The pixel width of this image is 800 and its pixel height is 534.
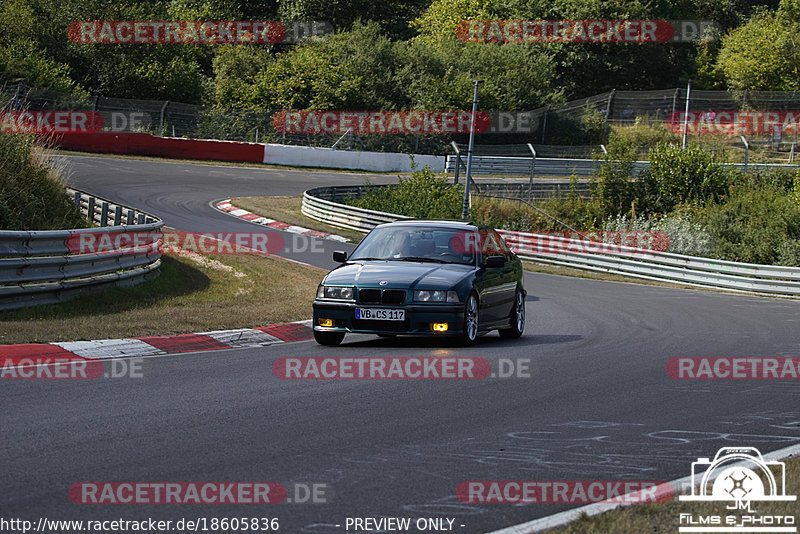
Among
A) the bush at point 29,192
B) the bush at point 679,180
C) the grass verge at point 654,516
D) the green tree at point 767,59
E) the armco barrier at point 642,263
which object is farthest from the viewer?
the green tree at point 767,59

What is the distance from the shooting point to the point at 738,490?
5.54 m

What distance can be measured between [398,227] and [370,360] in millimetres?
2966

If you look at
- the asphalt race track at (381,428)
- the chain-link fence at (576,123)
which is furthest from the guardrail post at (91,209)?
the chain-link fence at (576,123)

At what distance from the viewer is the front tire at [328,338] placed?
1212 centimetres

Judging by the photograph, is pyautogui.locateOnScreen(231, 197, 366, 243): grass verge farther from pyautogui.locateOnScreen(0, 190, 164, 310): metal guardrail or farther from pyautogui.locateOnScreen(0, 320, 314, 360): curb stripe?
pyautogui.locateOnScreen(0, 320, 314, 360): curb stripe

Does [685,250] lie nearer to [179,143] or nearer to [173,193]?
[173,193]

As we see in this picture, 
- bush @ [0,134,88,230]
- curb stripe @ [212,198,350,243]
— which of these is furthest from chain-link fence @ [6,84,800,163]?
bush @ [0,134,88,230]

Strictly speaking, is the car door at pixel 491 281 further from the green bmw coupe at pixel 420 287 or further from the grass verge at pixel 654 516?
the grass verge at pixel 654 516

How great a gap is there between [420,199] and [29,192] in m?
20.1

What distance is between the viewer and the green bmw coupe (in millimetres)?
11766

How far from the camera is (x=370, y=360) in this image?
1086 cm

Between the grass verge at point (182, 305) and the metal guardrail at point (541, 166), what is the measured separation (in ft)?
78.0

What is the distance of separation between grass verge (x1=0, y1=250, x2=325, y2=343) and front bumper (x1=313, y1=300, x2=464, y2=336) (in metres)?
1.79

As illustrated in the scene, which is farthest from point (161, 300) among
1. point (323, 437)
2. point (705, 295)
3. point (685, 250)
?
point (685, 250)
